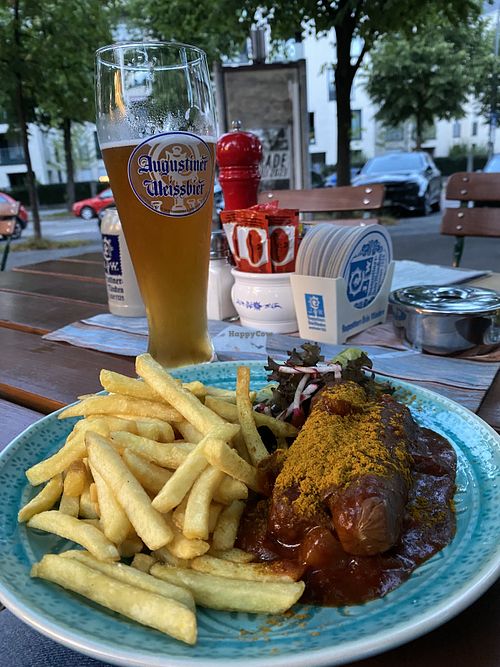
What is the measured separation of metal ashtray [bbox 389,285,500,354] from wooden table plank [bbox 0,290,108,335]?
1287 millimetres

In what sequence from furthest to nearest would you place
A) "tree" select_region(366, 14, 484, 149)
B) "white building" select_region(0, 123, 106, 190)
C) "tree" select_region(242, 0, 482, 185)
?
1. "white building" select_region(0, 123, 106, 190)
2. "tree" select_region(366, 14, 484, 149)
3. "tree" select_region(242, 0, 482, 185)

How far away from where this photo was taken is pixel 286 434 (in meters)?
1.10

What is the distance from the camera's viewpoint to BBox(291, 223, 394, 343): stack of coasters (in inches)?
67.9

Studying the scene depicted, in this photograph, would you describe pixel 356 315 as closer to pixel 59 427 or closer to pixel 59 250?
pixel 59 427

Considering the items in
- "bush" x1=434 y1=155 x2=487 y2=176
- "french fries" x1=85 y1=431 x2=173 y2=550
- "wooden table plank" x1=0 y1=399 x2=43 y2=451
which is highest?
"bush" x1=434 y1=155 x2=487 y2=176

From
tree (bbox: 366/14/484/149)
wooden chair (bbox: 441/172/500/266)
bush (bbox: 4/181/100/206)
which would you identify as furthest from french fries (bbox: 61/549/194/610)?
bush (bbox: 4/181/100/206)

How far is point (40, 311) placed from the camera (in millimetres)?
2383

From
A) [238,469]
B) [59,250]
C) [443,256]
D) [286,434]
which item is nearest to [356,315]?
[286,434]

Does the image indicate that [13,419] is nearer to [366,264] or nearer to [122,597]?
[122,597]

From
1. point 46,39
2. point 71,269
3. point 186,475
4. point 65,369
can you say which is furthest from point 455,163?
point 186,475

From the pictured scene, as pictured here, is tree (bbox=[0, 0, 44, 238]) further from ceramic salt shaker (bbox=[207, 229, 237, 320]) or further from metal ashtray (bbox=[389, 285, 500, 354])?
metal ashtray (bbox=[389, 285, 500, 354])

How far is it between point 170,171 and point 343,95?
25.8 feet

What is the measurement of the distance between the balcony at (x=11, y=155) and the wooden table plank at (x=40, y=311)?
117ft

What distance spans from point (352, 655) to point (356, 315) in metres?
1.32
